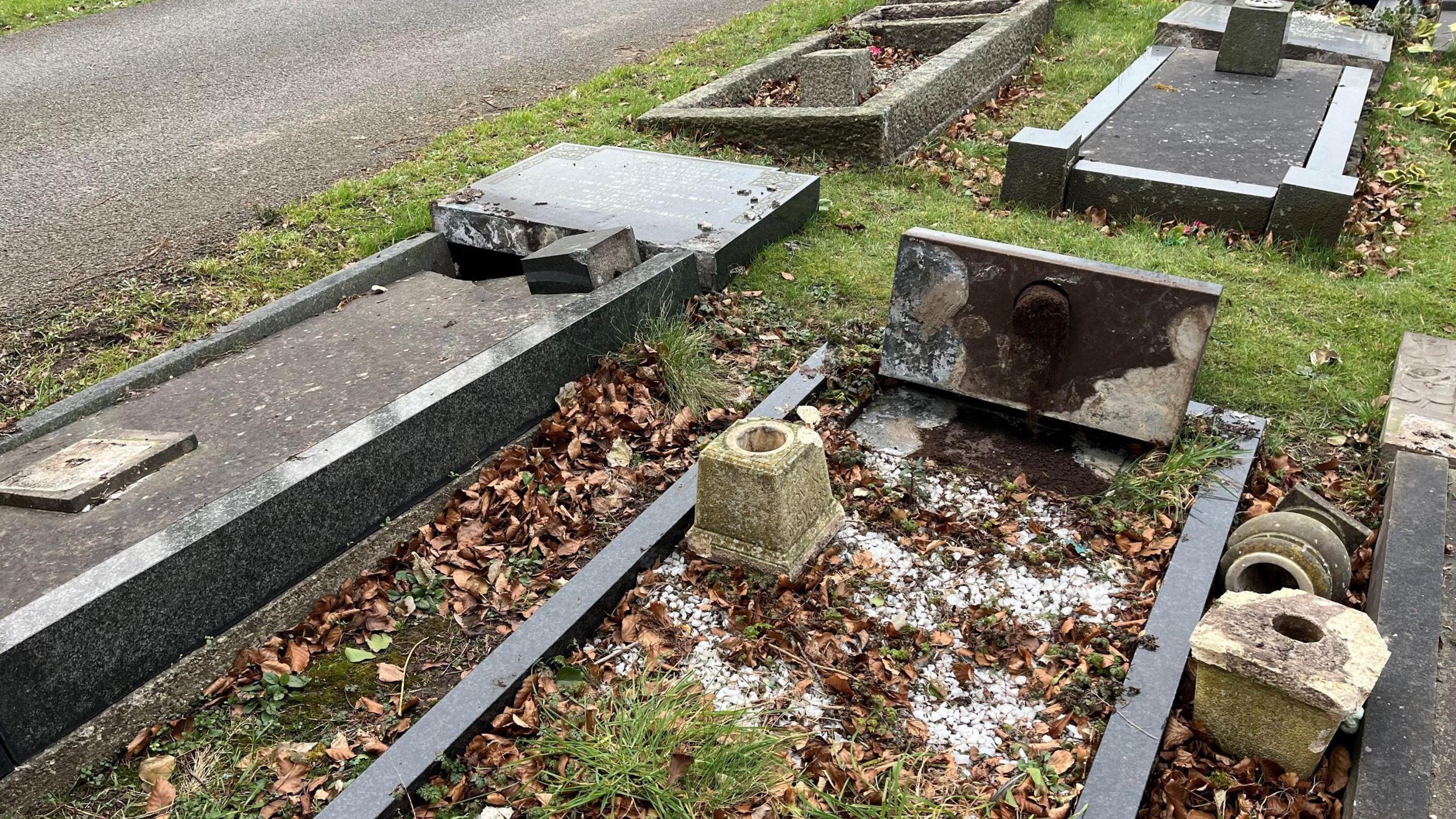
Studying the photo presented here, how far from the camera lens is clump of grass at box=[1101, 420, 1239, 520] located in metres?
3.64

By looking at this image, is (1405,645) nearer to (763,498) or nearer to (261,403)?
(763,498)

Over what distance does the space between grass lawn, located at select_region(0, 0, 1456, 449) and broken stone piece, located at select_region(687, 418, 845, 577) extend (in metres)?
1.79

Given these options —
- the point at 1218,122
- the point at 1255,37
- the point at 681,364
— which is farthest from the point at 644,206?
the point at 1255,37

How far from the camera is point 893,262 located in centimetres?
554

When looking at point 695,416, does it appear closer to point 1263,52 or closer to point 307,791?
point 307,791

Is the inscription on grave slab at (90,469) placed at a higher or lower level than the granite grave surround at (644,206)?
lower

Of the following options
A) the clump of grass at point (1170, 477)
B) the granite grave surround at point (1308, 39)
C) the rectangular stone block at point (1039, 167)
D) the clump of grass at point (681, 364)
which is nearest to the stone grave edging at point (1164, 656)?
the clump of grass at point (1170, 477)

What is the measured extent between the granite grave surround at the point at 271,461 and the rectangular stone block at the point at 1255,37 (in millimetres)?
5879

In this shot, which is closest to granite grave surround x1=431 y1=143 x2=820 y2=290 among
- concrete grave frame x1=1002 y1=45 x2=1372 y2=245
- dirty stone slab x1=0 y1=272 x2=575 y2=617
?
dirty stone slab x1=0 y1=272 x2=575 y2=617

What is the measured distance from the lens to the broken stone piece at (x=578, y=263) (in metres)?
4.71

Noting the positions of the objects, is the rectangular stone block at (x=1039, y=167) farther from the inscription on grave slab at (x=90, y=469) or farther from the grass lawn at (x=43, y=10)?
the grass lawn at (x=43, y=10)

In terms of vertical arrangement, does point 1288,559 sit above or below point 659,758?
above

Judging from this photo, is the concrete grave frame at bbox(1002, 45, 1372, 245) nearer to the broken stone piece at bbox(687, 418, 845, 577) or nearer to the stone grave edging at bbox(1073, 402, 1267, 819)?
the stone grave edging at bbox(1073, 402, 1267, 819)

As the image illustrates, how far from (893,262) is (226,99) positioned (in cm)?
625
